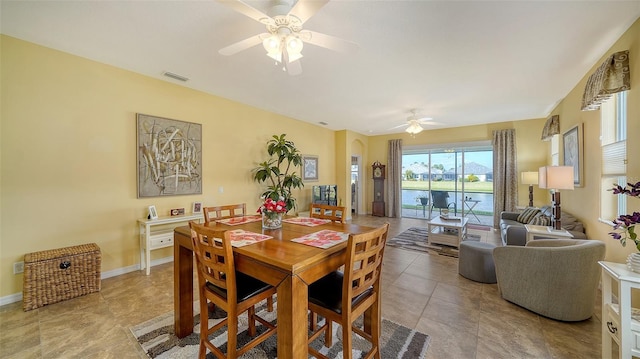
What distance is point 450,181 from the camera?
686 cm

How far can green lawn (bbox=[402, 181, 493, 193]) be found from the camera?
21.0 feet

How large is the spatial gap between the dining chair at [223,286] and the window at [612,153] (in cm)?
381

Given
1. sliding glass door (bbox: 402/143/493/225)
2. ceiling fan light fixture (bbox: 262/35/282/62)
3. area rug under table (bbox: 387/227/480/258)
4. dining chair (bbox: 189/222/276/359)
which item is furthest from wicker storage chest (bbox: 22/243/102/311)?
sliding glass door (bbox: 402/143/493/225)

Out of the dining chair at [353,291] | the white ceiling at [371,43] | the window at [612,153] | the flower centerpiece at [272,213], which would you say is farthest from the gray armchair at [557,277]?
the flower centerpiece at [272,213]

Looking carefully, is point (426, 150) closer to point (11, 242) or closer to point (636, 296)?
point (636, 296)

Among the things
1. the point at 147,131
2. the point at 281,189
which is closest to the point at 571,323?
the point at 281,189

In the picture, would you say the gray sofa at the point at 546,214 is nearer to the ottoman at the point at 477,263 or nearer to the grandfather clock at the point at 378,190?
the ottoman at the point at 477,263

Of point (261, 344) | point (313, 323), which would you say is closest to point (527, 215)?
point (313, 323)

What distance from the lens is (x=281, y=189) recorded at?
4852 mm

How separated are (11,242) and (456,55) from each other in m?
5.14

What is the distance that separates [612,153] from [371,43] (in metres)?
2.99

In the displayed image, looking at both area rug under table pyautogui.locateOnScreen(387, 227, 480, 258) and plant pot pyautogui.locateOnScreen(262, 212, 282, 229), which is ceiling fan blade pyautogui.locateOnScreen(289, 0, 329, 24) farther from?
area rug under table pyautogui.locateOnScreen(387, 227, 480, 258)

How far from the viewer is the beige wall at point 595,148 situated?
2.10m

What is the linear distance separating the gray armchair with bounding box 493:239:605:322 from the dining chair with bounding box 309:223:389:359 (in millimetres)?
1687
